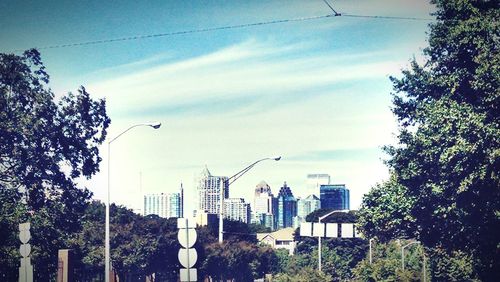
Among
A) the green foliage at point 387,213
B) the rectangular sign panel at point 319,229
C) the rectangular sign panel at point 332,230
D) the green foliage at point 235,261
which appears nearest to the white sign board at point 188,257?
the green foliage at point 387,213

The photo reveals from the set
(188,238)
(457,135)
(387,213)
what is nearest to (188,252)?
(188,238)

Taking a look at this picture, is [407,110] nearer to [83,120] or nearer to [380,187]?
[380,187]

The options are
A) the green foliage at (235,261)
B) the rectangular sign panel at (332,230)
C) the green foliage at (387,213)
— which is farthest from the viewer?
the green foliage at (235,261)

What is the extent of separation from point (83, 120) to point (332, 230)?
72.3 feet

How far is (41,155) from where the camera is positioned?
39.4 metres

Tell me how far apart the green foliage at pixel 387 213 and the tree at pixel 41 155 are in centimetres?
2203

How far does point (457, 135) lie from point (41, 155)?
2927cm

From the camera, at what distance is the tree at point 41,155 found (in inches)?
1483

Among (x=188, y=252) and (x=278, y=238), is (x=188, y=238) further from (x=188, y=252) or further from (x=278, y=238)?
(x=278, y=238)

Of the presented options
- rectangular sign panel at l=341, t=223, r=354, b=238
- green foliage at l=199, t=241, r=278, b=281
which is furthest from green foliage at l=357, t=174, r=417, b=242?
green foliage at l=199, t=241, r=278, b=281

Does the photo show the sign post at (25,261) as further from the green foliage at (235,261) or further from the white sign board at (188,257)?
the green foliage at (235,261)

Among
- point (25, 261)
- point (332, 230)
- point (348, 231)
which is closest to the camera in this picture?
point (25, 261)

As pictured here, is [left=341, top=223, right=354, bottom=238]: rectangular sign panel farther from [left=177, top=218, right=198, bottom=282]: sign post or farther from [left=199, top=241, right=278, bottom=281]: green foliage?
[left=177, top=218, right=198, bottom=282]: sign post

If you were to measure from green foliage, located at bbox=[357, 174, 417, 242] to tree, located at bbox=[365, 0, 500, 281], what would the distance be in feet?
1.43
